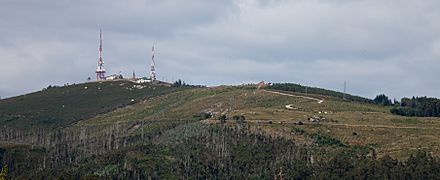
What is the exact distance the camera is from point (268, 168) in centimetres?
17512

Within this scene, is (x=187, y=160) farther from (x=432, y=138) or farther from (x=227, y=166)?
(x=432, y=138)

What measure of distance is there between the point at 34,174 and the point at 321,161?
70.8m

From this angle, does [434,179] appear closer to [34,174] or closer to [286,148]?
[286,148]

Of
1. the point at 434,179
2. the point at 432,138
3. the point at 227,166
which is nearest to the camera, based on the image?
the point at 434,179

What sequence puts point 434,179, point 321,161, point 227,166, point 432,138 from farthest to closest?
point 432,138 → point 227,166 → point 321,161 → point 434,179

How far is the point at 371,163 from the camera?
16025 centimetres

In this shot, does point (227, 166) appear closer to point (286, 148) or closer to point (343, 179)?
point (286, 148)

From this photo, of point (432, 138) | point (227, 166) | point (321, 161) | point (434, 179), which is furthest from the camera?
point (432, 138)

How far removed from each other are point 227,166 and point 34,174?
4798 cm

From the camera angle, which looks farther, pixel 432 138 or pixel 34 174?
pixel 432 138

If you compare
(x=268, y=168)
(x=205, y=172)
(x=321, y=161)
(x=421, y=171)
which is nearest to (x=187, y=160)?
(x=205, y=172)

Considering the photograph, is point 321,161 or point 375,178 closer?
point 375,178

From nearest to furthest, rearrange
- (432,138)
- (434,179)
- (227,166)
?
(434,179)
(227,166)
(432,138)

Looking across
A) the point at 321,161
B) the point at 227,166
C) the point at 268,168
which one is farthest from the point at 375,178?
the point at 227,166
